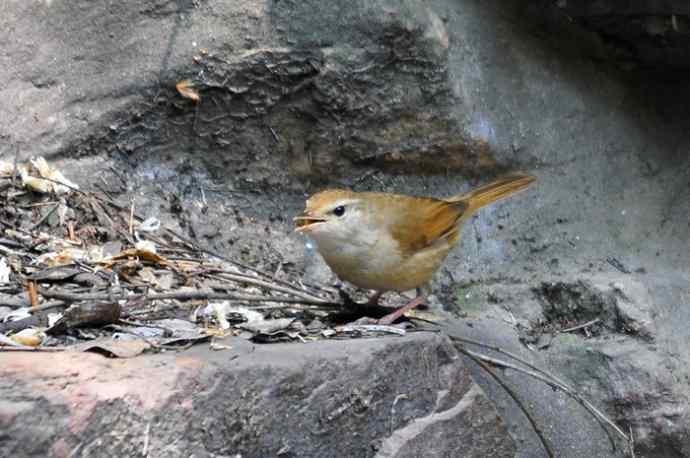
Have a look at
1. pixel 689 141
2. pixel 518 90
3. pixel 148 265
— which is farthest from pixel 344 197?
pixel 689 141

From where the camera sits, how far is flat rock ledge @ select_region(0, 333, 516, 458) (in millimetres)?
2752

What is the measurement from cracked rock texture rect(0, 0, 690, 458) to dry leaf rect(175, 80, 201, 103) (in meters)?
0.04

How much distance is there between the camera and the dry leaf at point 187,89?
18.6 feet

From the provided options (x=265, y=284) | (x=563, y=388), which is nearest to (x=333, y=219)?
(x=265, y=284)

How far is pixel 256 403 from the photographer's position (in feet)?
10.5

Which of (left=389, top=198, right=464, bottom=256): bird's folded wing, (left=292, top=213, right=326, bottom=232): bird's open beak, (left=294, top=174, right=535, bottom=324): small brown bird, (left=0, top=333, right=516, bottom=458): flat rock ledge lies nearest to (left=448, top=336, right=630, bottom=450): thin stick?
(left=294, top=174, right=535, bottom=324): small brown bird

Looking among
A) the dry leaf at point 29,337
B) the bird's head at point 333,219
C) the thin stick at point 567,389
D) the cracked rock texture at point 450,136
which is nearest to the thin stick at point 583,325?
the cracked rock texture at point 450,136

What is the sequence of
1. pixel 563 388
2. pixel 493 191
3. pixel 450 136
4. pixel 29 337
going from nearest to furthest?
pixel 29 337
pixel 563 388
pixel 493 191
pixel 450 136

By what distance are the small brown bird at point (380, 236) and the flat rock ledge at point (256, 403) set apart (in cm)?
69

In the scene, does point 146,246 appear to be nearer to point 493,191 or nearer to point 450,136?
point 493,191

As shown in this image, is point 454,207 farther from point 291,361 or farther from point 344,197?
point 291,361

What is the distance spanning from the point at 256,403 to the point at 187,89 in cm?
290

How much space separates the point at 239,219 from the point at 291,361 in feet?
8.71

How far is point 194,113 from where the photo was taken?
5781mm
